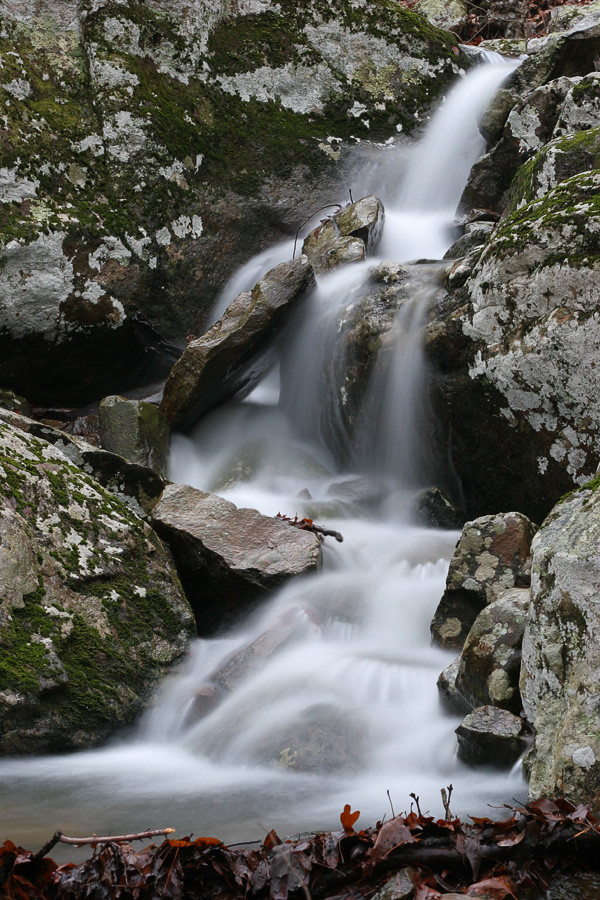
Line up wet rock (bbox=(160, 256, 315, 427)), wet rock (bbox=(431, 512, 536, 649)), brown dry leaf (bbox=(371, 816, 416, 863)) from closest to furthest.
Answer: brown dry leaf (bbox=(371, 816, 416, 863))
wet rock (bbox=(431, 512, 536, 649))
wet rock (bbox=(160, 256, 315, 427))

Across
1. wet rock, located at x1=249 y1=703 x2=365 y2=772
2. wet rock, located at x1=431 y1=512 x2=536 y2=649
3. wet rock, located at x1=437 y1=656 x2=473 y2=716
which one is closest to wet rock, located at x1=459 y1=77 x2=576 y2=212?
wet rock, located at x1=431 y1=512 x2=536 y2=649

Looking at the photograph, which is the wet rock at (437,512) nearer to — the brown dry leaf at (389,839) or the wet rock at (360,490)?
the wet rock at (360,490)

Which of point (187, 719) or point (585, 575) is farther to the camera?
point (187, 719)

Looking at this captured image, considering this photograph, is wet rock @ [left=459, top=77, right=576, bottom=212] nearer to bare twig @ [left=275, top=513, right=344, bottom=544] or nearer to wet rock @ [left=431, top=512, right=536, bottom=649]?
bare twig @ [left=275, top=513, right=344, bottom=544]

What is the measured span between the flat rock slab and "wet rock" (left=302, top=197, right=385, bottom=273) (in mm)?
3576

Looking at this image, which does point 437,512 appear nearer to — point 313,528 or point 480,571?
point 313,528

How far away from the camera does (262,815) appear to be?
269 centimetres

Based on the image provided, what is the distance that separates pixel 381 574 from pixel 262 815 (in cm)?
238

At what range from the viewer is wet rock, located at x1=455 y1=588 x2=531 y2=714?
3.02 metres

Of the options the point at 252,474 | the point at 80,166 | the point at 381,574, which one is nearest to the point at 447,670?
the point at 381,574

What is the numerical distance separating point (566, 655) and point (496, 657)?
700mm

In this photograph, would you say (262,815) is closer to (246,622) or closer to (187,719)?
(187,719)

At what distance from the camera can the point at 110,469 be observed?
5.25 m

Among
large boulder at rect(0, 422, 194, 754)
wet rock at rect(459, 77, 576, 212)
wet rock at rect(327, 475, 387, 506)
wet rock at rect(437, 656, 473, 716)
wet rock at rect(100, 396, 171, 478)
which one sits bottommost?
wet rock at rect(437, 656, 473, 716)
